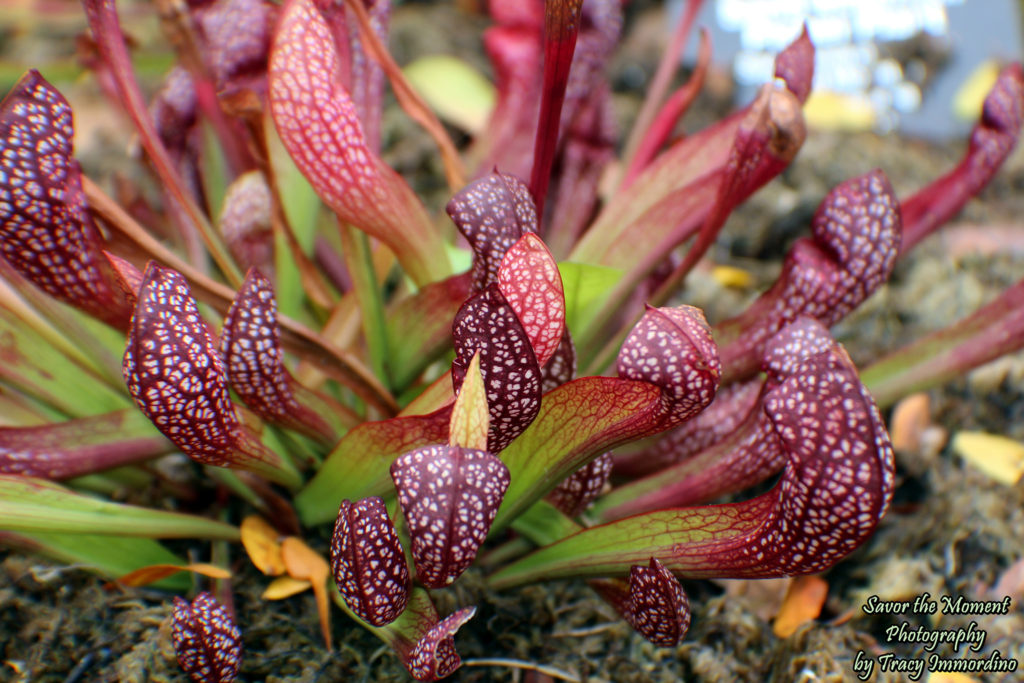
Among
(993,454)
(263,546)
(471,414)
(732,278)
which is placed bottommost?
(993,454)

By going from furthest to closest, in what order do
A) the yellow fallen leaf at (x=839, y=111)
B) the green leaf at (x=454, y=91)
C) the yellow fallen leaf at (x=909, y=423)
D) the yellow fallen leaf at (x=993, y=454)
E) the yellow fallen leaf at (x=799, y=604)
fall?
1. the yellow fallen leaf at (x=839, y=111)
2. the green leaf at (x=454, y=91)
3. the yellow fallen leaf at (x=909, y=423)
4. the yellow fallen leaf at (x=993, y=454)
5. the yellow fallen leaf at (x=799, y=604)

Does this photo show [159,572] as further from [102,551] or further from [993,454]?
[993,454]

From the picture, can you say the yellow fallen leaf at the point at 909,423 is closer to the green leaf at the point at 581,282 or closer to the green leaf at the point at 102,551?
the green leaf at the point at 581,282

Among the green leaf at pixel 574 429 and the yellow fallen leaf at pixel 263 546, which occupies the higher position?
the green leaf at pixel 574 429

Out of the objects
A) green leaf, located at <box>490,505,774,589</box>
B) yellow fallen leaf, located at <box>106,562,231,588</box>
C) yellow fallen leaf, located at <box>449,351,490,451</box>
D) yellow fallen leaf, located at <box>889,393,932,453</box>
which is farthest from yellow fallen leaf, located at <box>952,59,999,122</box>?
yellow fallen leaf, located at <box>106,562,231,588</box>

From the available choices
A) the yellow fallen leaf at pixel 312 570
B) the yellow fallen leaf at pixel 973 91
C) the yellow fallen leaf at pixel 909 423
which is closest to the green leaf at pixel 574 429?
the yellow fallen leaf at pixel 312 570

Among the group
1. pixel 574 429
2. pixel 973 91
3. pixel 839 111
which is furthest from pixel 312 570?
pixel 973 91

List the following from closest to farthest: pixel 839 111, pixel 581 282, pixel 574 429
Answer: pixel 574 429, pixel 581 282, pixel 839 111

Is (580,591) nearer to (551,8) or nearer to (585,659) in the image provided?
(585,659)
